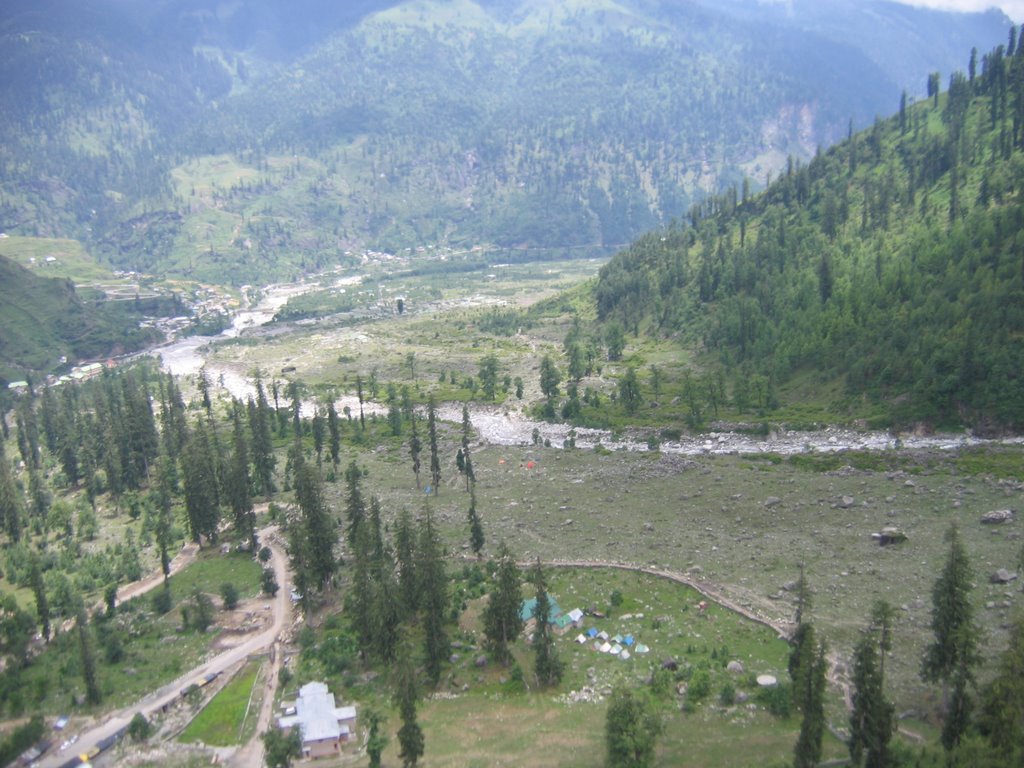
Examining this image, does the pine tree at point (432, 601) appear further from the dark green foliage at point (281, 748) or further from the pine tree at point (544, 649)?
the dark green foliage at point (281, 748)

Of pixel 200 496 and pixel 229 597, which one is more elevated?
pixel 200 496

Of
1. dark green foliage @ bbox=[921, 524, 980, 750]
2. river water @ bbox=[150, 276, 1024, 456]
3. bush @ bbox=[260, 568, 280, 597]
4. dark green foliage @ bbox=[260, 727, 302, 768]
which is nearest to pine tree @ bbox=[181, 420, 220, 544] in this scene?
bush @ bbox=[260, 568, 280, 597]

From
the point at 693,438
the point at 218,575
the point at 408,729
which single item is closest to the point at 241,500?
the point at 218,575

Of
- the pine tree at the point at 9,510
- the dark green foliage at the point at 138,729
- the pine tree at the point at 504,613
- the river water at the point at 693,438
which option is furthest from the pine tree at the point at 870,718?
the pine tree at the point at 9,510

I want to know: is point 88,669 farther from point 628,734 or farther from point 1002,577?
point 1002,577

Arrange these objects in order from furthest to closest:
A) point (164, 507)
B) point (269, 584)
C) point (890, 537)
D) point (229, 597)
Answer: point (164, 507) < point (269, 584) < point (229, 597) < point (890, 537)

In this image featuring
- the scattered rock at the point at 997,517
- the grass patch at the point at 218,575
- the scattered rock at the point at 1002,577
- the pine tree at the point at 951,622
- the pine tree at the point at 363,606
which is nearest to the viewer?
the pine tree at the point at 951,622
